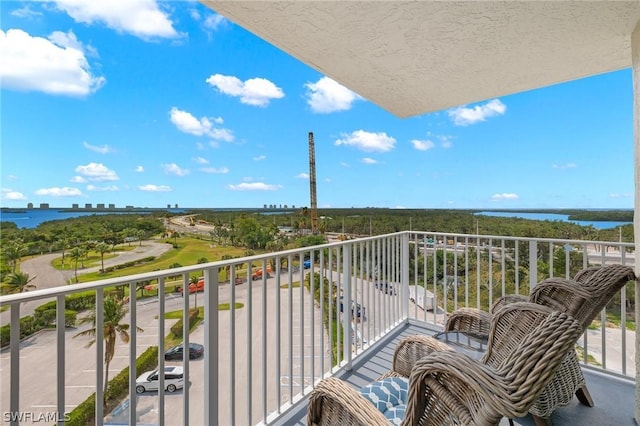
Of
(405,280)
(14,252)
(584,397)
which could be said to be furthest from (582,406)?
(14,252)

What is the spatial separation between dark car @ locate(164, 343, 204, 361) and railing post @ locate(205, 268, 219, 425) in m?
0.07

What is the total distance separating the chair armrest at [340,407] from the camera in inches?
43.3

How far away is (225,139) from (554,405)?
27433mm

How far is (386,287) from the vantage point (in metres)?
3.73

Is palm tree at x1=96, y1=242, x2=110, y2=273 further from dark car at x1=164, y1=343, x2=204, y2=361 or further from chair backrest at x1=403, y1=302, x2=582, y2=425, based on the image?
chair backrest at x1=403, y1=302, x2=582, y2=425

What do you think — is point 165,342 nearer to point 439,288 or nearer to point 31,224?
point 439,288

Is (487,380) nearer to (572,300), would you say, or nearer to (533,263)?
(572,300)

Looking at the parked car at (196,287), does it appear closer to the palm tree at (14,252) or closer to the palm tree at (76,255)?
the palm tree at (76,255)

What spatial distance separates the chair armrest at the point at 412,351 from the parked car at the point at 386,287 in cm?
156

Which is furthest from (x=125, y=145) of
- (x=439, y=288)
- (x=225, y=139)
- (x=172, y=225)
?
(x=439, y=288)

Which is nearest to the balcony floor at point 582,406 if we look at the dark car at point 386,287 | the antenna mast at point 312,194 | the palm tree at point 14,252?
the dark car at point 386,287

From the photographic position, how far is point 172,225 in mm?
12523

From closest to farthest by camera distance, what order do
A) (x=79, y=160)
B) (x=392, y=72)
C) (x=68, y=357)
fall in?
1. (x=68, y=357)
2. (x=392, y=72)
3. (x=79, y=160)

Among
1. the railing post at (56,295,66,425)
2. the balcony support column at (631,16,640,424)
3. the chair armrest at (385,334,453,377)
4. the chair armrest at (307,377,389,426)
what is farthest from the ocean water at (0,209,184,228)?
the balcony support column at (631,16,640,424)
